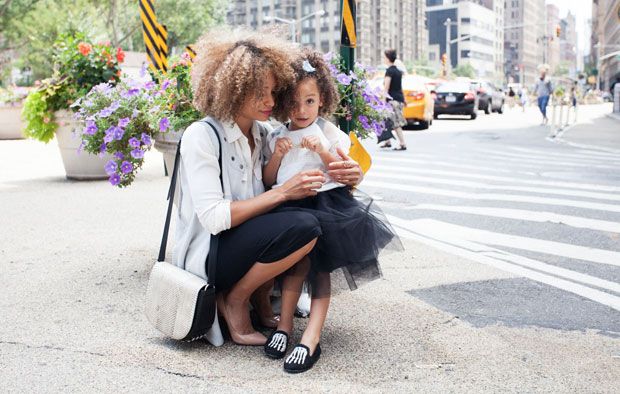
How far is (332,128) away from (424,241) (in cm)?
276

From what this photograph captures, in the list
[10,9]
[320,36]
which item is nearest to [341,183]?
[10,9]

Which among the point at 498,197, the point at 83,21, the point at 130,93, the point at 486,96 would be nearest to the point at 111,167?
the point at 130,93

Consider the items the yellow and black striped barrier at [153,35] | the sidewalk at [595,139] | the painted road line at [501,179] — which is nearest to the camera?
the painted road line at [501,179]

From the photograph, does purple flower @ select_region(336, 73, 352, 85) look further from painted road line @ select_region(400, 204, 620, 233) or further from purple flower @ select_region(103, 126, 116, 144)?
painted road line @ select_region(400, 204, 620, 233)

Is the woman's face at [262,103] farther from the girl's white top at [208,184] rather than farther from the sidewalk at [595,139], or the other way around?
the sidewalk at [595,139]

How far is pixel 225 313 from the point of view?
366cm

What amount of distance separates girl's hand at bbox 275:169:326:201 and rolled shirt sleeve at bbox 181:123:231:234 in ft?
0.88

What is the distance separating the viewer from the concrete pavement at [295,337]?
3.16 meters

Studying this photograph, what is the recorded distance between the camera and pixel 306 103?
3.54 meters

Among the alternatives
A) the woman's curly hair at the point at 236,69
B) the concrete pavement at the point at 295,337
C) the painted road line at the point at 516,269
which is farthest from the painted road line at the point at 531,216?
the woman's curly hair at the point at 236,69

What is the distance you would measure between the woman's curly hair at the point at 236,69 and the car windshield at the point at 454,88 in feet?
79.1

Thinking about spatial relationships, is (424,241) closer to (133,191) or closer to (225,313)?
(225,313)

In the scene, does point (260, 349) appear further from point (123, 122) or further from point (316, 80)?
point (123, 122)

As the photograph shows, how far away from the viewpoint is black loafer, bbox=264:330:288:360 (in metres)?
3.45
